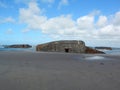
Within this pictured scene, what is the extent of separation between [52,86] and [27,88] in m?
1.02

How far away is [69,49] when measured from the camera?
50.3 metres

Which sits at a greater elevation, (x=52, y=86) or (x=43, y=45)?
(x=43, y=45)

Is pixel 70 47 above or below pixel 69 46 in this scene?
below

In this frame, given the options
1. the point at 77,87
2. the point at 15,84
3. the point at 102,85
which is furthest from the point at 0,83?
the point at 102,85

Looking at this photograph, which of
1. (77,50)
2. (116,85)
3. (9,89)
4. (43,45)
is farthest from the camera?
(43,45)

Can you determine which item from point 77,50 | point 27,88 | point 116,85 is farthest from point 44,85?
point 77,50

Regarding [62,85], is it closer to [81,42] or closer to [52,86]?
[52,86]

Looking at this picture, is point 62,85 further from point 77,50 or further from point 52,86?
point 77,50

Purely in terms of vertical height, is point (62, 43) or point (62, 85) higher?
point (62, 43)

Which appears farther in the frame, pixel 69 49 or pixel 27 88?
pixel 69 49

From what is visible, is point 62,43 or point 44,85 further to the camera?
point 62,43

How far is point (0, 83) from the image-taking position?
7.80 meters

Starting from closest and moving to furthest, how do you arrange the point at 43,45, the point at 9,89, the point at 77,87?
the point at 9,89, the point at 77,87, the point at 43,45

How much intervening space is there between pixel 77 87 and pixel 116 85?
1.75 m
